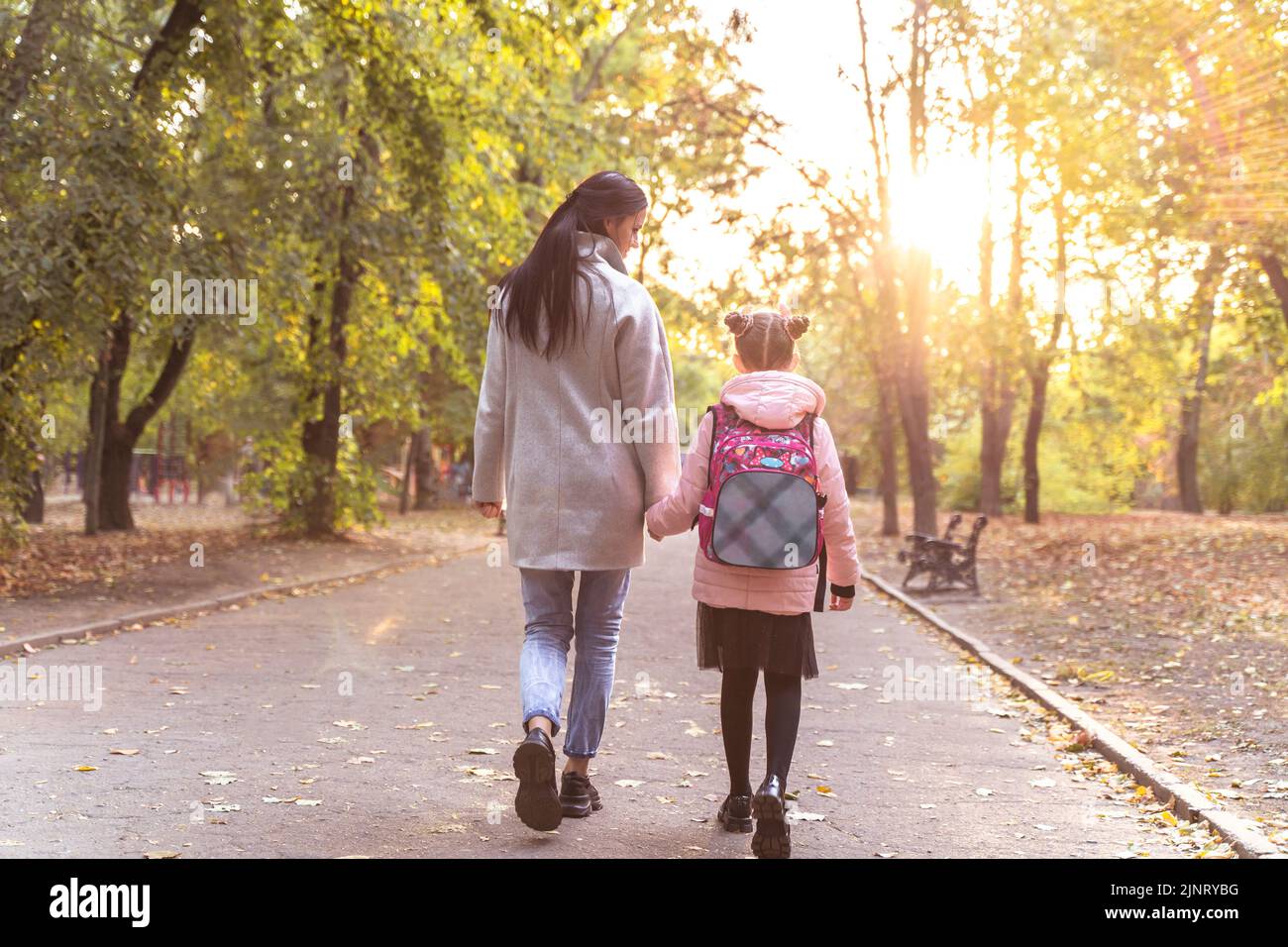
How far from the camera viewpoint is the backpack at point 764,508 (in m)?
4.66

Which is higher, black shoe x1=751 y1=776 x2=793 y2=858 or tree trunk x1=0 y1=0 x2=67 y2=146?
tree trunk x1=0 y1=0 x2=67 y2=146

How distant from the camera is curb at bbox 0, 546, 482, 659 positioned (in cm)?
988

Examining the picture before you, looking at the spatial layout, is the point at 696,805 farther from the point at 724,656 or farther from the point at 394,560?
the point at 394,560

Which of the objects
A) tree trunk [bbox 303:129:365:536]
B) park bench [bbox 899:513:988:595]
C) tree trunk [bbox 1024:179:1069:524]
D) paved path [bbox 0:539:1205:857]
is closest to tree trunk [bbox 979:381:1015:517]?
tree trunk [bbox 1024:179:1069:524]

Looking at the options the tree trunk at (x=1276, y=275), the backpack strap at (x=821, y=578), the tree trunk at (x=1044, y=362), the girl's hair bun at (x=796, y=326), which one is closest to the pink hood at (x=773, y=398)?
the girl's hair bun at (x=796, y=326)

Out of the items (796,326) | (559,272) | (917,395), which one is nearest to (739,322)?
(796,326)

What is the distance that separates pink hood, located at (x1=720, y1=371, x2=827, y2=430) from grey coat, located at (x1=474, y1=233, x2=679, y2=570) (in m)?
0.25

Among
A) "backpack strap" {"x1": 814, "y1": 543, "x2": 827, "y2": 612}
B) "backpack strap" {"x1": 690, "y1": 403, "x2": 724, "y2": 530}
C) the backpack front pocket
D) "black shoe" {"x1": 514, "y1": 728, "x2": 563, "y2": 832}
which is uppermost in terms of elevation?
"backpack strap" {"x1": 690, "y1": 403, "x2": 724, "y2": 530}

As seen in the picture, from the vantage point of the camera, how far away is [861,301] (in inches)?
945

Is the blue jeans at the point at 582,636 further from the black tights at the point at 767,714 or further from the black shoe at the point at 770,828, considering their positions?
the black shoe at the point at 770,828

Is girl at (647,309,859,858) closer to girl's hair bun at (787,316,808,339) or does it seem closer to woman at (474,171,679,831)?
girl's hair bun at (787,316,808,339)
